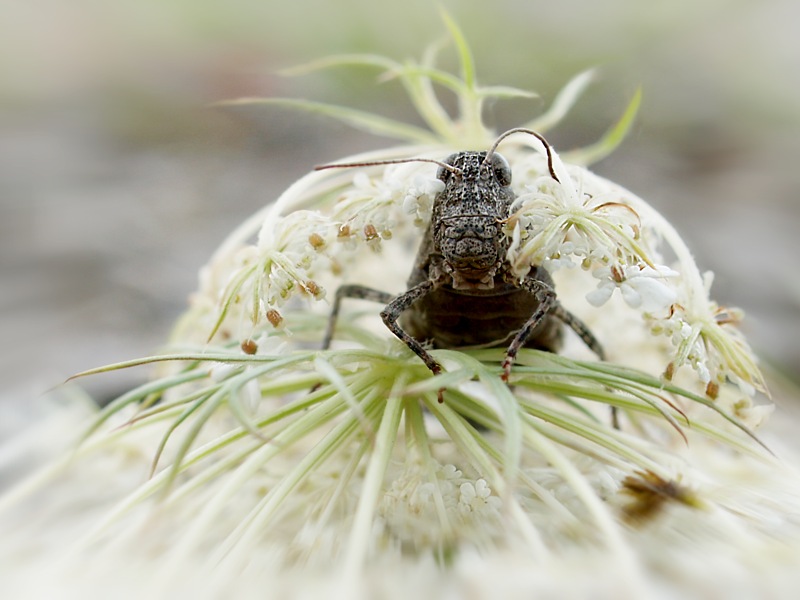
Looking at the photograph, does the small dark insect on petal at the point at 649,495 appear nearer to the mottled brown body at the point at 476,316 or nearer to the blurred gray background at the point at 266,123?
the mottled brown body at the point at 476,316

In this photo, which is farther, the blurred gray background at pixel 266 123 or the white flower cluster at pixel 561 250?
the blurred gray background at pixel 266 123

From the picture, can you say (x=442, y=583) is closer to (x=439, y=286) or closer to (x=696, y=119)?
(x=439, y=286)

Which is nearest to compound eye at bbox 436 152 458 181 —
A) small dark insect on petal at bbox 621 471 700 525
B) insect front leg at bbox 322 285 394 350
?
insect front leg at bbox 322 285 394 350

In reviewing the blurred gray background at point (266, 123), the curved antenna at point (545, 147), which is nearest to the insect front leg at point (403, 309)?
the curved antenna at point (545, 147)

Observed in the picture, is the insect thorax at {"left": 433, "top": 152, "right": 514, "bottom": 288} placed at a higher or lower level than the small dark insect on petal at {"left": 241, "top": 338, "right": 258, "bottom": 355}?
higher

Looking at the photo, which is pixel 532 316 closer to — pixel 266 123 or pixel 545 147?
pixel 545 147

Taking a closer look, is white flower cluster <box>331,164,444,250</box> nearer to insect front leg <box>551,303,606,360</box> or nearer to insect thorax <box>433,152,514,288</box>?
insect thorax <box>433,152,514,288</box>

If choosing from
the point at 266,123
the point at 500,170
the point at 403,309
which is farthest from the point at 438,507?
the point at 266,123
